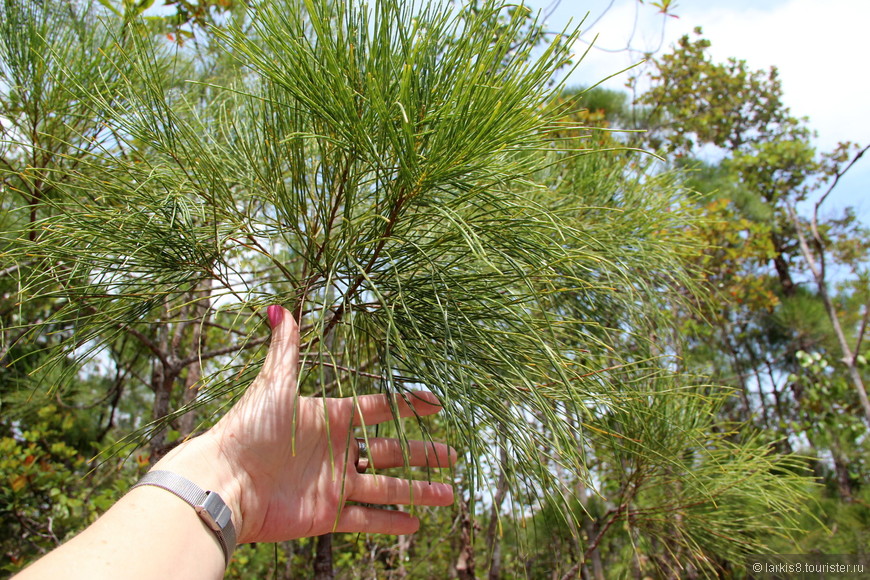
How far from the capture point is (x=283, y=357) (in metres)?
0.55

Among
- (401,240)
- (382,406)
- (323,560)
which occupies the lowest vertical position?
(323,560)

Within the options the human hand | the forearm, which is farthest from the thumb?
the forearm

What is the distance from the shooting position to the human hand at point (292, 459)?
0.56 metres

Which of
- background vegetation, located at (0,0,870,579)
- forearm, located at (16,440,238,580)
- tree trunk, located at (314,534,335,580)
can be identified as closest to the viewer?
forearm, located at (16,440,238,580)

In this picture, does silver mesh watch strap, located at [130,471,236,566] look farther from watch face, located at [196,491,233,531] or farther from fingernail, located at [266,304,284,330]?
fingernail, located at [266,304,284,330]

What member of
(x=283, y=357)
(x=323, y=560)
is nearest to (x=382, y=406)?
(x=283, y=357)

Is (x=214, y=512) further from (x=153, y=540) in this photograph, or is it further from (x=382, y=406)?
(x=382, y=406)

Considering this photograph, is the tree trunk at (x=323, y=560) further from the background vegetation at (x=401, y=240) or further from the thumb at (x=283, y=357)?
the thumb at (x=283, y=357)

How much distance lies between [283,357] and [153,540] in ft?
0.62

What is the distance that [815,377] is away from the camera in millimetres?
3762

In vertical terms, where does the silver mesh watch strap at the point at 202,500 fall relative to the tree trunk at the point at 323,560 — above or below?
above

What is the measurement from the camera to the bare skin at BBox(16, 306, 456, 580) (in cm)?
46

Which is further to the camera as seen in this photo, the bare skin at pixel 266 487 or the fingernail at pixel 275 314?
the fingernail at pixel 275 314

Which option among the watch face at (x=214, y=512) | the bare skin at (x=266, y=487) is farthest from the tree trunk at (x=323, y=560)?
the watch face at (x=214, y=512)
